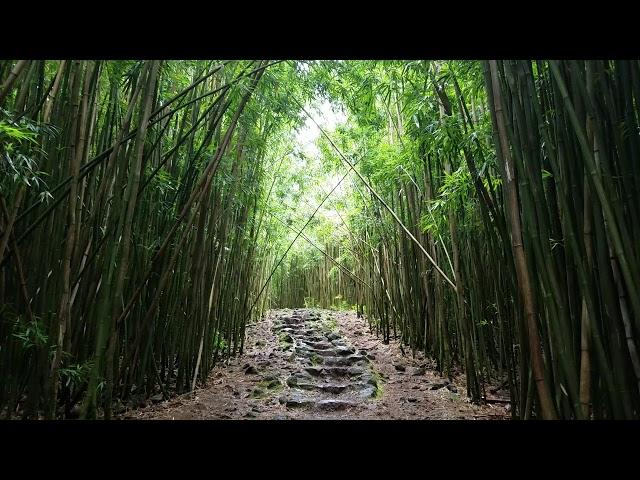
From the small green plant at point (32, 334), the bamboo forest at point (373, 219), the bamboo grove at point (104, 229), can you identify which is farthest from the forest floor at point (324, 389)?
the small green plant at point (32, 334)

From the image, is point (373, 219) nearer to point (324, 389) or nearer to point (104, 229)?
point (324, 389)

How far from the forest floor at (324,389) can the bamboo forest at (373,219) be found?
0.03 m

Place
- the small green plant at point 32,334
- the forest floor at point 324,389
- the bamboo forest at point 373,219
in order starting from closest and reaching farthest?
the bamboo forest at point 373,219 < the small green plant at point 32,334 < the forest floor at point 324,389

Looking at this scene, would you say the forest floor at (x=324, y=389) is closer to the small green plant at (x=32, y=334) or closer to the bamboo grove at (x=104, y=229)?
the bamboo grove at (x=104, y=229)

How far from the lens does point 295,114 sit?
392cm

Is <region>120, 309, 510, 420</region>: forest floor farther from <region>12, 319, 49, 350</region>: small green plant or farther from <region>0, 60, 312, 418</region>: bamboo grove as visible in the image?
<region>12, 319, 49, 350</region>: small green plant

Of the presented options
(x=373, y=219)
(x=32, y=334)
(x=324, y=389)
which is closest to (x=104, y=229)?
(x=32, y=334)

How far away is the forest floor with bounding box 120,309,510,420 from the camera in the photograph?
3.07m

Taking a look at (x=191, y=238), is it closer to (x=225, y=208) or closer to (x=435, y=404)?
(x=225, y=208)

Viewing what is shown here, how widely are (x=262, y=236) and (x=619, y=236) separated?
26.4 feet

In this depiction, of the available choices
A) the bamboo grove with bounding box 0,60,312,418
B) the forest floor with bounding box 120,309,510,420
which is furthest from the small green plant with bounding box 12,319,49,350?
the forest floor with bounding box 120,309,510,420

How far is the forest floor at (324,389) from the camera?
307cm
